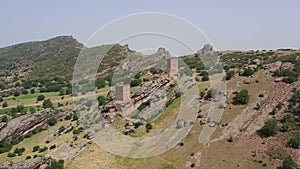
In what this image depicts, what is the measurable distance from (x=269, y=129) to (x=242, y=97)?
7523 millimetres

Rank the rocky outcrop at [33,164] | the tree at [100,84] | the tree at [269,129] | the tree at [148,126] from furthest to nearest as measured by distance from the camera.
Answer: the tree at [100,84] < the tree at [148,126] < the rocky outcrop at [33,164] < the tree at [269,129]

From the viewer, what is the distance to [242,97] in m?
48.3

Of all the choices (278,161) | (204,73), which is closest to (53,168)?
(278,161)

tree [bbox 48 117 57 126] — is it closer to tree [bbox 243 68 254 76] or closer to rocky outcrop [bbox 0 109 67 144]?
rocky outcrop [bbox 0 109 67 144]

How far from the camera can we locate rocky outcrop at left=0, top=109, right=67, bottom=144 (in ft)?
196

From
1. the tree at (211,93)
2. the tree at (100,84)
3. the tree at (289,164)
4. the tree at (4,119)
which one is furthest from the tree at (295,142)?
the tree at (100,84)

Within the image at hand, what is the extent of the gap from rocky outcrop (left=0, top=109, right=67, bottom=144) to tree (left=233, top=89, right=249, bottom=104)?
3219 centimetres

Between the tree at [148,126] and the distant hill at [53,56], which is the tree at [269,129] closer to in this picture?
the tree at [148,126]

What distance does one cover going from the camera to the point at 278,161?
37688 millimetres

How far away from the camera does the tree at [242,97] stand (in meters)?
48.2

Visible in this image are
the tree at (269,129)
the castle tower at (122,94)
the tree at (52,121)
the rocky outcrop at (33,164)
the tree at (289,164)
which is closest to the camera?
the tree at (289,164)

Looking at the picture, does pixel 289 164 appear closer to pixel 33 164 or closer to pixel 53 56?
pixel 33 164

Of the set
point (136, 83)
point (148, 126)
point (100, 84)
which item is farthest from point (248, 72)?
point (100, 84)

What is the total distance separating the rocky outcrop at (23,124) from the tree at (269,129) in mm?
36257
